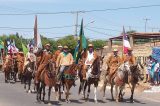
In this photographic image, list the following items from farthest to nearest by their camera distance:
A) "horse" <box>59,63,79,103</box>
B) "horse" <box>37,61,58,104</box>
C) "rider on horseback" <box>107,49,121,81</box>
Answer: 1. "rider on horseback" <box>107,49,121,81</box>
2. "horse" <box>59,63,79,103</box>
3. "horse" <box>37,61,58,104</box>

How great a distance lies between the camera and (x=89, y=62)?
19.7 meters

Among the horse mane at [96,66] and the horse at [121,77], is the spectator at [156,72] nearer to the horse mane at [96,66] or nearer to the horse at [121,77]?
the horse at [121,77]

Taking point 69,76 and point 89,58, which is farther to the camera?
point 89,58

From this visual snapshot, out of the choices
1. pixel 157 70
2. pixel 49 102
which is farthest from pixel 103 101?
pixel 157 70

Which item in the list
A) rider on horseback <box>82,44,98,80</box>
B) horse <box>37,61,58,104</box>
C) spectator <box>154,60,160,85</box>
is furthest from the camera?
spectator <box>154,60,160,85</box>

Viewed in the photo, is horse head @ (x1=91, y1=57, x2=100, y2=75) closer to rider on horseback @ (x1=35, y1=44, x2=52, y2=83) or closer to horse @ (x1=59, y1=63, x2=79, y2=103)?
horse @ (x1=59, y1=63, x2=79, y2=103)

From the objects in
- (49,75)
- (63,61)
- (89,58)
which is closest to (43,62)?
(49,75)

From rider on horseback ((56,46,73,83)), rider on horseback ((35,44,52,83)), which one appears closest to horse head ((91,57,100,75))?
rider on horseback ((56,46,73,83))

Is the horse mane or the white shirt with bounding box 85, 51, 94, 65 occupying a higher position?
the white shirt with bounding box 85, 51, 94, 65

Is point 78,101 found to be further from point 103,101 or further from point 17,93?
point 17,93

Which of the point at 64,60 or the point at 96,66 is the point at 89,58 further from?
the point at 64,60

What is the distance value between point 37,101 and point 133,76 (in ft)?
13.2

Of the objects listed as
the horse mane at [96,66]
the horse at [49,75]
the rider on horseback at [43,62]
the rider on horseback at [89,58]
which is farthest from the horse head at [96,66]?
the rider on horseback at [43,62]

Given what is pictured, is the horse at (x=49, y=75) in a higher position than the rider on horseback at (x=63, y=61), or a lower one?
lower
